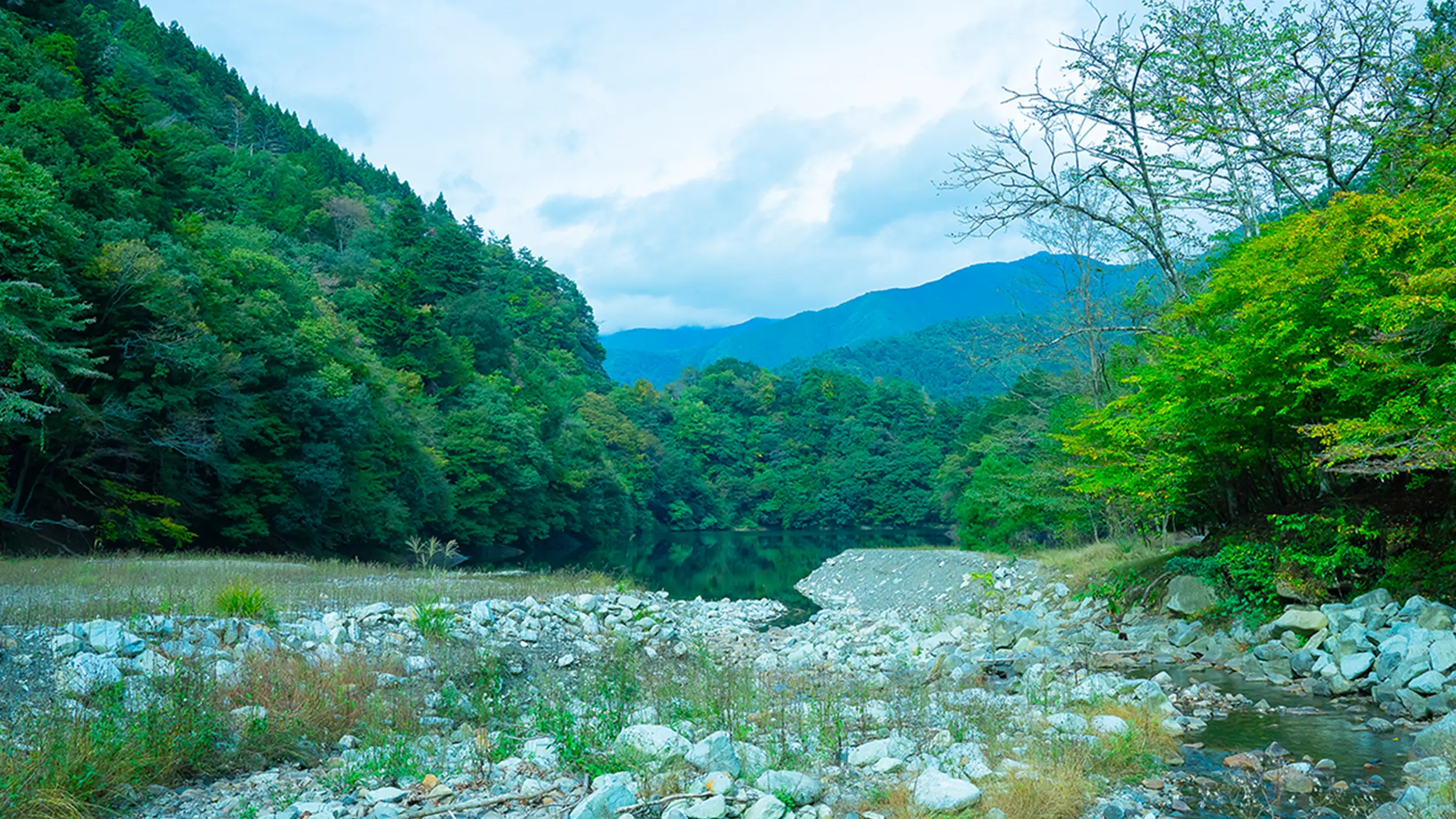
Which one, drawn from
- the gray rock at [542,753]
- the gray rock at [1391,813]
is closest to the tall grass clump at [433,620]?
the gray rock at [542,753]

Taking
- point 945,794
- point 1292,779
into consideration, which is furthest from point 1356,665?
point 945,794

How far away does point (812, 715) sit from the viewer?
26.8ft

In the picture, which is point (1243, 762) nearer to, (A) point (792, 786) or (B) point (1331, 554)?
(A) point (792, 786)

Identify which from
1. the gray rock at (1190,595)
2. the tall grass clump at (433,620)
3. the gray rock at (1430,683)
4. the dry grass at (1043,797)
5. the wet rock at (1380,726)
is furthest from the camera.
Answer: the gray rock at (1190,595)

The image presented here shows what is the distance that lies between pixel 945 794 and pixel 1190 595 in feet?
31.9

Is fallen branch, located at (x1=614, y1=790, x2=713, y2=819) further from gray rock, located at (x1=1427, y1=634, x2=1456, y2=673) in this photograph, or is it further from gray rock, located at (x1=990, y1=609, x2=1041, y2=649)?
gray rock, located at (x1=990, y1=609, x2=1041, y2=649)

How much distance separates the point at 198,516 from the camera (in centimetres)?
2742

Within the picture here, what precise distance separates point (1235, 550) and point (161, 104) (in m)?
65.8

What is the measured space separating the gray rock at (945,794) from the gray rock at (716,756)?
1341mm

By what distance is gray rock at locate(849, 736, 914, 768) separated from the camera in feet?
22.2

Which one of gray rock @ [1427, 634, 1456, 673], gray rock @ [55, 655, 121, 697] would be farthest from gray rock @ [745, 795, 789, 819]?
gray rock @ [1427, 634, 1456, 673]

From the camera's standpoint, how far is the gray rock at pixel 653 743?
6504 millimetres

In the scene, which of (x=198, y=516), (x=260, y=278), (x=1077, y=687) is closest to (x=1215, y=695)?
(x=1077, y=687)

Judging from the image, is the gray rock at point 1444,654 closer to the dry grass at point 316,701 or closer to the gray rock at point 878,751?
the gray rock at point 878,751
